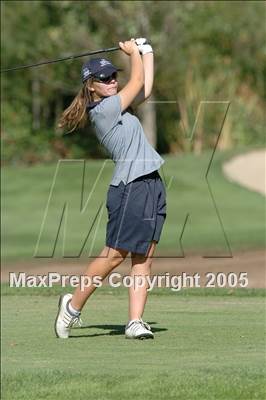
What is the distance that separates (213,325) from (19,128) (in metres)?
22.3

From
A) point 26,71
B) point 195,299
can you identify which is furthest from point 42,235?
point 26,71

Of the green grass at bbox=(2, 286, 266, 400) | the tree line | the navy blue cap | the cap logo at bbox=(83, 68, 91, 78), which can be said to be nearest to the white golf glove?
the navy blue cap

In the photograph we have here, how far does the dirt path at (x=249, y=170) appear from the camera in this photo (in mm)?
22597

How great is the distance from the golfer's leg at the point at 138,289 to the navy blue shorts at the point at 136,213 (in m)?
0.12

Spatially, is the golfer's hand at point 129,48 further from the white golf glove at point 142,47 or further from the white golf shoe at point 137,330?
the white golf shoe at point 137,330

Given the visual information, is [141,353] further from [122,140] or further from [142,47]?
[142,47]

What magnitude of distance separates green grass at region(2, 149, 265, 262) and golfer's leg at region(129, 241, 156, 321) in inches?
326

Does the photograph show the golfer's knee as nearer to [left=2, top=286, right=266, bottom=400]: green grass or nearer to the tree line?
[left=2, top=286, right=266, bottom=400]: green grass

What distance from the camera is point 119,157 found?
8.22 m

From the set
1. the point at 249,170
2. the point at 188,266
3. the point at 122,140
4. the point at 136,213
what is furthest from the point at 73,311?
the point at 249,170

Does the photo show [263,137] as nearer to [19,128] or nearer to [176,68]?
[176,68]

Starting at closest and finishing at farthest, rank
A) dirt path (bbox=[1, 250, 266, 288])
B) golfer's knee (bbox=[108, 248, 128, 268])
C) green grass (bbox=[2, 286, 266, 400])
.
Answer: green grass (bbox=[2, 286, 266, 400])
golfer's knee (bbox=[108, 248, 128, 268])
dirt path (bbox=[1, 250, 266, 288])

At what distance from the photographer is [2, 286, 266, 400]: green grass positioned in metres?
6.46

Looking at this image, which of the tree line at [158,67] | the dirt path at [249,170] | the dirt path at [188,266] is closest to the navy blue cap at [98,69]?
the dirt path at [188,266]
